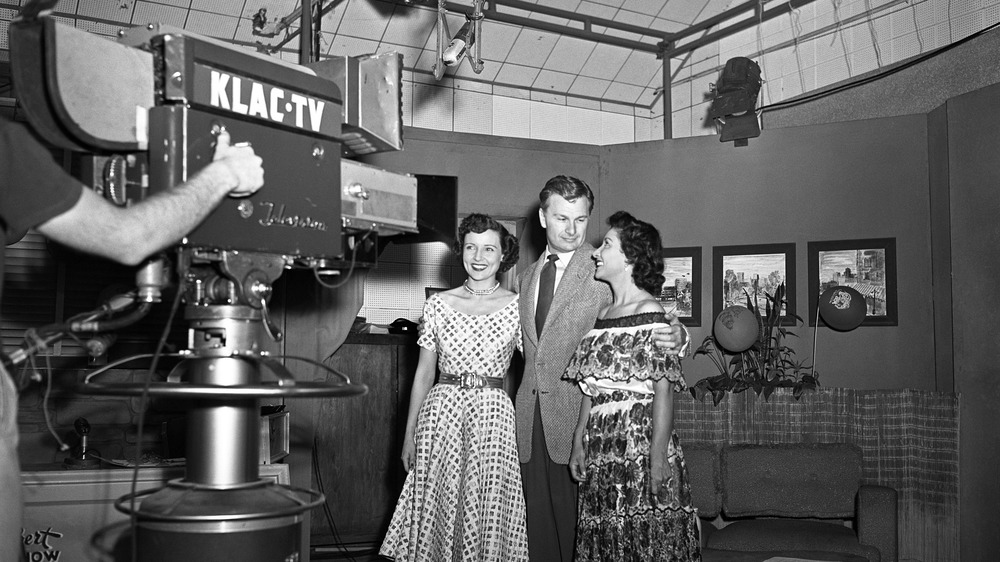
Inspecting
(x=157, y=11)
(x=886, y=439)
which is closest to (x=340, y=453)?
(x=886, y=439)

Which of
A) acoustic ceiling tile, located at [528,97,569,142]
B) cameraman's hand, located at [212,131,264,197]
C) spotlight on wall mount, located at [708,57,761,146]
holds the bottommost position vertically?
cameraman's hand, located at [212,131,264,197]

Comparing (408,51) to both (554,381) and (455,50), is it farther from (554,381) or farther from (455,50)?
(554,381)

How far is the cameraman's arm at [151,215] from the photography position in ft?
3.82

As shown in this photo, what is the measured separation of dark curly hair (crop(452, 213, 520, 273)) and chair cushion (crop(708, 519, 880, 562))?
1.73 m

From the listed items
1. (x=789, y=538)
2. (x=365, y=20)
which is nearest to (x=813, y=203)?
(x=789, y=538)

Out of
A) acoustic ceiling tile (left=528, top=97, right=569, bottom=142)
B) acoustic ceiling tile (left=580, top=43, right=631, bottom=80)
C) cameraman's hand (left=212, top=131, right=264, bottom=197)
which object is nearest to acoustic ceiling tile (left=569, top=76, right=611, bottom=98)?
acoustic ceiling tile (left=580, top=43, right=631, bottom=80)

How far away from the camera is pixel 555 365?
3160 mm

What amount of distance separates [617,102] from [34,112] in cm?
704

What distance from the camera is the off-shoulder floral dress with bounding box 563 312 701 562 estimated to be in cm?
297

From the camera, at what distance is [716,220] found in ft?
17.2

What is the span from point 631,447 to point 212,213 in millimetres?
2079

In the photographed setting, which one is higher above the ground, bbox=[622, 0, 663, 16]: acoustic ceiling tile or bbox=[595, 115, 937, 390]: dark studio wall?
bbox=[622, 0, 663, 16]: acoustic ceiling tile

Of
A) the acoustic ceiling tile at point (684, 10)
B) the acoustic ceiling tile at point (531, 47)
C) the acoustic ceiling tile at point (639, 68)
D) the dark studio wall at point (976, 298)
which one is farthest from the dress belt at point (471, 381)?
the acoustic ceiling tile at point (639, 68)

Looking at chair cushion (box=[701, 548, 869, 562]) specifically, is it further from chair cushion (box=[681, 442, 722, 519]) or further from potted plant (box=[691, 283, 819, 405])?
potted plant (box=[691, 283, 819, 405])
